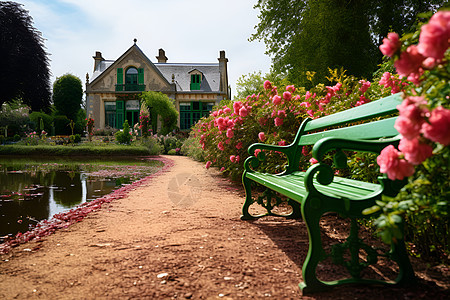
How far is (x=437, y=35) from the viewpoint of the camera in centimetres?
100

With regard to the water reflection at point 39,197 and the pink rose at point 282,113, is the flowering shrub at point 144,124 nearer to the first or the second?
the water reflection at point 39,197

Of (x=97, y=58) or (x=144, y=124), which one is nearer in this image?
(x=144, y=124)

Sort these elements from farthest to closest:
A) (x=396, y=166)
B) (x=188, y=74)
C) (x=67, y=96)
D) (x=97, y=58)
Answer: (x=97, y=58)
(x=188, y=74)
(x=67, y=96)
(x=396, y=166)

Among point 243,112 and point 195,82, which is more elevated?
point 195,82

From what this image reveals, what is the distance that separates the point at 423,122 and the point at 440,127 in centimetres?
10

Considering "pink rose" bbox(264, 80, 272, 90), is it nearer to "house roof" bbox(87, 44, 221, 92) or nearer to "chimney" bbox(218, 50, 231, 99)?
"house roof" bbox(87, 44, 221, 92)

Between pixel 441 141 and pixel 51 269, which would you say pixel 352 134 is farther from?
pixel 51 269

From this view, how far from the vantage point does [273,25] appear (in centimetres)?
1408

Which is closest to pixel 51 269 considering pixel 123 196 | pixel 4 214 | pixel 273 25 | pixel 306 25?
pixel 4 214

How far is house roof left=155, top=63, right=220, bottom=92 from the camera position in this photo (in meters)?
27.3

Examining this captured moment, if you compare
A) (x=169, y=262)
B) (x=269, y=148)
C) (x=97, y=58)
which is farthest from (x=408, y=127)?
(x=97, y=58)

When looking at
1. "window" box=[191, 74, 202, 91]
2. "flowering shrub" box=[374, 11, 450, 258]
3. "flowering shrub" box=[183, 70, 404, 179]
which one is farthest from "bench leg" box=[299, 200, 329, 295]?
"window" box=[191, 74, 202, 91]

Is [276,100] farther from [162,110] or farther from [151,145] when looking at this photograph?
[162,110]

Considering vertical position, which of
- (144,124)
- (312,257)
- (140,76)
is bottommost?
(312,257)
